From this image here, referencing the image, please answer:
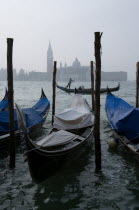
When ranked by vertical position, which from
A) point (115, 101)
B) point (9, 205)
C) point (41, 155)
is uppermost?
point (115, 101)

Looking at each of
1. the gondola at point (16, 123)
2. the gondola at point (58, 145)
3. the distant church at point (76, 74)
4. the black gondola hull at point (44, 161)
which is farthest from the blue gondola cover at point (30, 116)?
the distant church at point (76, 74)

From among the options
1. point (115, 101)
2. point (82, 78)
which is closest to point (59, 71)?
point (82, 78)

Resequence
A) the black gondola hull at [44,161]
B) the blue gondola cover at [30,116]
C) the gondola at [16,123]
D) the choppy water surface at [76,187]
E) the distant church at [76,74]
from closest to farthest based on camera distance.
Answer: the choppy water surface at [76,187] → the black gondola hull at [44,161] → the gondola at [16,123] → the blue gondola cover at [30,116] → the distant church at [76,74]

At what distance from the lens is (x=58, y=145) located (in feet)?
20.1

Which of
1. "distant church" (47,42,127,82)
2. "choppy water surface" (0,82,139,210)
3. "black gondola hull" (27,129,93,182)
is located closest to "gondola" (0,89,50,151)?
"choppy water surface" (0,82,139,210)

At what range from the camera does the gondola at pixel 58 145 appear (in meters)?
5.04

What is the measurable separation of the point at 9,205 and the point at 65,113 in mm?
4502

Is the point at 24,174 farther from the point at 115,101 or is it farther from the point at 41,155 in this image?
the point at 115,101

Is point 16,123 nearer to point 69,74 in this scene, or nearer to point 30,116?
point 30,116

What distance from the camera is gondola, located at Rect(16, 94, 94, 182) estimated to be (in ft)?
16.5

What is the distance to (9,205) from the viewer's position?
478 centimetres

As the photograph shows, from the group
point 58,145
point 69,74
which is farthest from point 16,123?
point 69,74

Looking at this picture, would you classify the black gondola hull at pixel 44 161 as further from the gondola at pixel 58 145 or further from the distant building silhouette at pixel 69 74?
the distant building silhouette at pixel 69 74

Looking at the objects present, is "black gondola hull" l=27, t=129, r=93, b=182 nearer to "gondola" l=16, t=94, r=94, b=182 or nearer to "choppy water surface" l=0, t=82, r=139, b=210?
"gondola" l=16, t=94, r=94, b=182
